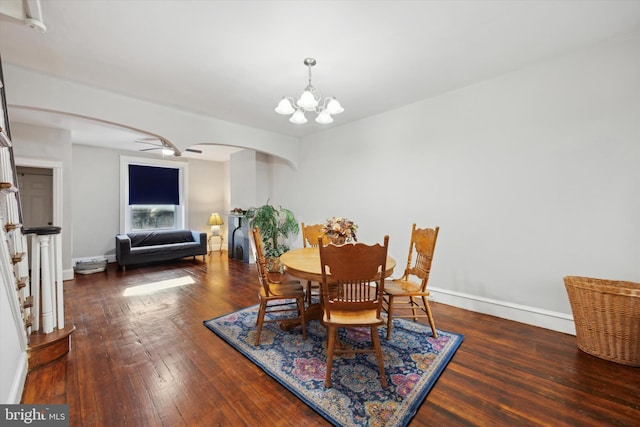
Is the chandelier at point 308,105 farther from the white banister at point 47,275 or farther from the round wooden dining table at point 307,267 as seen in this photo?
the white banister at point 47,275

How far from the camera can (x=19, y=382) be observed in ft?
5.62

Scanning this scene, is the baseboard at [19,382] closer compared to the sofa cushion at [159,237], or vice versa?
the baseboard at [19,382]

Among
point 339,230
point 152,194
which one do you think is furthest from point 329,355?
point 152,194

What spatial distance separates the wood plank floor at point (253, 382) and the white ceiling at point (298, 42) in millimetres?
2667

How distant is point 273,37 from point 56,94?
2575 mm

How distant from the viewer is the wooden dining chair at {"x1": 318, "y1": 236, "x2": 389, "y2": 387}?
70.9 inches

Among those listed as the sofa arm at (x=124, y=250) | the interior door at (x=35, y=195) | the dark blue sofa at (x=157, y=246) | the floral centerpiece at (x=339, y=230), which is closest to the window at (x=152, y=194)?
the dark blue sofa at (x=157, y=246)

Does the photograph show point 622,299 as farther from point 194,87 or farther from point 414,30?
point 194,87

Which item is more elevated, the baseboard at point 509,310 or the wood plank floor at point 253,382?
the baseboard at point 509,310

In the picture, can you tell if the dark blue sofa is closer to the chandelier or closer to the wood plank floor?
the wood plank floor

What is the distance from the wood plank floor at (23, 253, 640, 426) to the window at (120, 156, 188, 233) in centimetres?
383

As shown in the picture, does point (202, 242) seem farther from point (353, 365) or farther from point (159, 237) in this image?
point (353, 365)

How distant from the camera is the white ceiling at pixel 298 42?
6.29 ft

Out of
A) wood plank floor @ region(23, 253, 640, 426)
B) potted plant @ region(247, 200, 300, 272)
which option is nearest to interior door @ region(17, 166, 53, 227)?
wood plank floor @ region(23, 253, 640, 426)
